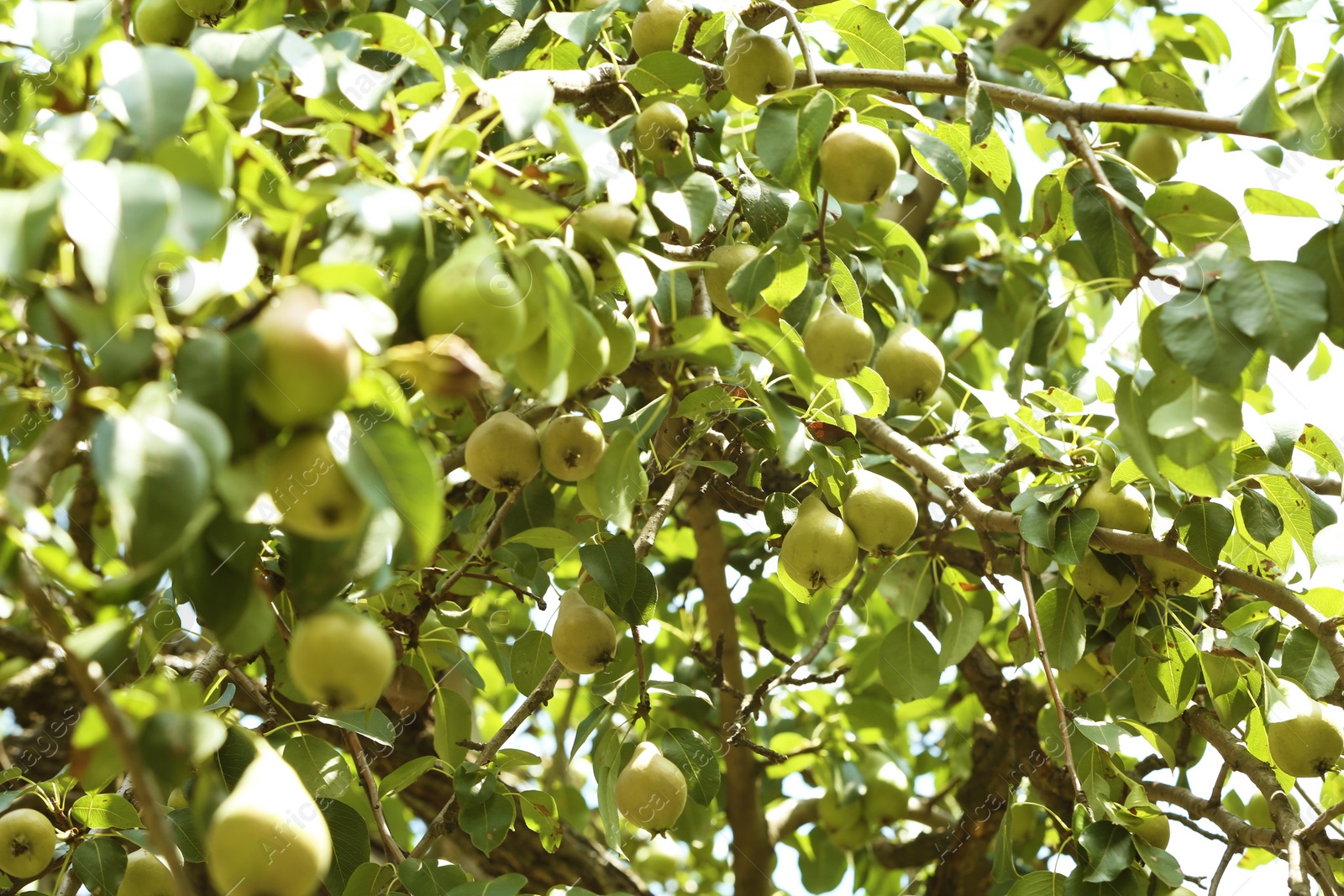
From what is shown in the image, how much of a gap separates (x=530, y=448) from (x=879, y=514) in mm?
541

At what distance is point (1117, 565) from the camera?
1.71 meters

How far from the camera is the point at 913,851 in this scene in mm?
2812

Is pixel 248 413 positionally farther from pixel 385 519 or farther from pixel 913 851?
pixel 913 851

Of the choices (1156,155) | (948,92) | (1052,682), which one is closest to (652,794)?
(1052,682)

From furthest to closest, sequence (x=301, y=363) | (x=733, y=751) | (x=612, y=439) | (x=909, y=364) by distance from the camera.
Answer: (x=733, y=751), (x=909, y=364), (x=612, y=439), (x=301, y=363)

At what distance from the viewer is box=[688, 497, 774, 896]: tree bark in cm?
255

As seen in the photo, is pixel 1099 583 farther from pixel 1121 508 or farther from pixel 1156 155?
pixel 1156 155

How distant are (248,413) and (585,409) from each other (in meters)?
0.65

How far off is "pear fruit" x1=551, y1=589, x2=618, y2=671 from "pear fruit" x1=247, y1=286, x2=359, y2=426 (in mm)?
834

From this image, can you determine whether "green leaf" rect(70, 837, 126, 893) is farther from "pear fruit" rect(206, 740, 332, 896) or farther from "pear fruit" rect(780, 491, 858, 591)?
"pear fruit" rect(780, 491, 858, 591)

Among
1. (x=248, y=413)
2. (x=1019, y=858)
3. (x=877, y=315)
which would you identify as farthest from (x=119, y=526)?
(x=1019, y=858)

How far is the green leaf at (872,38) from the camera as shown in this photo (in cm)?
159

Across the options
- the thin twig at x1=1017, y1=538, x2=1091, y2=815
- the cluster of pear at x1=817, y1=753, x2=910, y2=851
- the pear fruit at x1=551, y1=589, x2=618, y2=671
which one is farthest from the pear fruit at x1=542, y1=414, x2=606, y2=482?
the cluster of pear at x1=817, y1=753, x2=910, y2=851

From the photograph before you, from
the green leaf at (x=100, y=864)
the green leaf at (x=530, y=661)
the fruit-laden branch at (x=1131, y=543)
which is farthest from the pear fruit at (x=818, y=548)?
the green leaf at (x=100, y=864)
